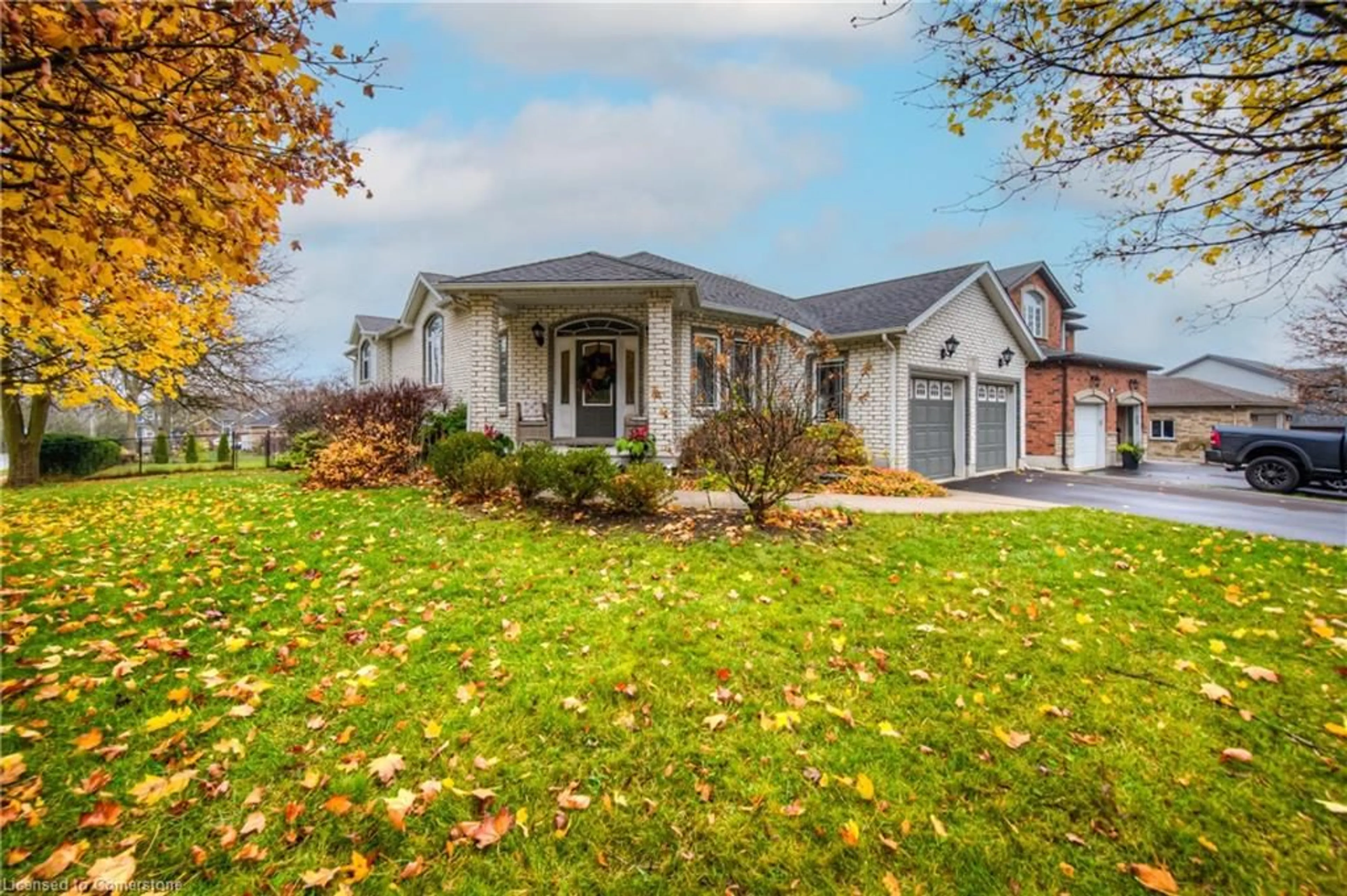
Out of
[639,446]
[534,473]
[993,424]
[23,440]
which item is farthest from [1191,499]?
[23,440]

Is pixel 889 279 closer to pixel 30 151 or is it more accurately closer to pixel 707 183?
pixel 707 183

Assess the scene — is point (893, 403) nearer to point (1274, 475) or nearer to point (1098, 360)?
point (1274, 475)

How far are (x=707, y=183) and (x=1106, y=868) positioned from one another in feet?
82.3

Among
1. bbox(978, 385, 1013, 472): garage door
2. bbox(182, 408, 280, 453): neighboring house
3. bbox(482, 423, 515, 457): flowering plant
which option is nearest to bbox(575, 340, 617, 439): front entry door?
bbox(482, 423, 515, 457): flowering plant

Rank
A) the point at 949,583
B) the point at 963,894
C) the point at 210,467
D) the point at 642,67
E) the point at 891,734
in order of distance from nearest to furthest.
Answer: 1. the point at 963,894
2. the point at 891,734
3. the point at 949,583
4. the point at 642,67
5. the point at 210,467

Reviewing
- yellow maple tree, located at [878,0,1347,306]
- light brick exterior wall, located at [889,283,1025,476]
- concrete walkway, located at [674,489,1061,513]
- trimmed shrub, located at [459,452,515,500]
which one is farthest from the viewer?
light brick exterior wall, located at [889,283,1025,476]

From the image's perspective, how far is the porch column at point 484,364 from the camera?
11492 millimetres

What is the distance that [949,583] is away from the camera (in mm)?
5066

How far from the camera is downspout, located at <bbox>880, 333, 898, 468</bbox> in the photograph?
13406 millimetres

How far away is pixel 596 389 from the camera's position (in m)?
13.5

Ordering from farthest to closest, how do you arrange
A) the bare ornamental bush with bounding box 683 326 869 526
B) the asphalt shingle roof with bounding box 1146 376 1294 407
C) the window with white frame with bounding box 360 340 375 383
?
A: the asphalt shingle roof with bounding box 1146 376 1294 407 < the window with white frame with bounding box 360 340 375 383 < the bare ornamental bush with bounding box 683 326 869 526

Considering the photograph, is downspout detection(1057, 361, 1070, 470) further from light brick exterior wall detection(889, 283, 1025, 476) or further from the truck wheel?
the truck wheel

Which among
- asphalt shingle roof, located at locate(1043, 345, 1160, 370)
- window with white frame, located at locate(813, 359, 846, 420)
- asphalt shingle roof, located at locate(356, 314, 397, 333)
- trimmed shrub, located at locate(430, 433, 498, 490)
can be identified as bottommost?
trimmed shrub, located at locate(430, 433, 498, 490)

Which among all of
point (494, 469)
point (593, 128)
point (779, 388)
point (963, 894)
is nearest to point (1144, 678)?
point (963, 894)
